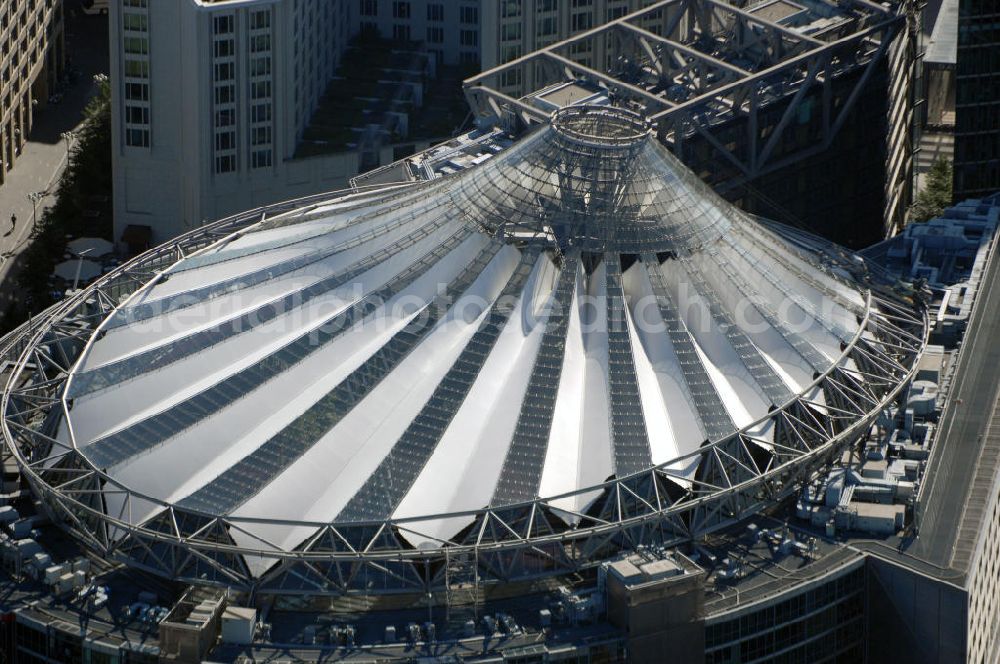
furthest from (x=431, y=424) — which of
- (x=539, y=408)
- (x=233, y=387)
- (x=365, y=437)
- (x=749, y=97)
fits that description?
(x=749, y=97)

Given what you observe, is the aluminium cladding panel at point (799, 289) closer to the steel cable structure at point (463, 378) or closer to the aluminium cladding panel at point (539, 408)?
the steel cable structure at point (463, 378)

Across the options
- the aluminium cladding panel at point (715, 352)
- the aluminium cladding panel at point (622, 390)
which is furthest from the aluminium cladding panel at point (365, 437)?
the aluminium cladding panel at point (715, 352)

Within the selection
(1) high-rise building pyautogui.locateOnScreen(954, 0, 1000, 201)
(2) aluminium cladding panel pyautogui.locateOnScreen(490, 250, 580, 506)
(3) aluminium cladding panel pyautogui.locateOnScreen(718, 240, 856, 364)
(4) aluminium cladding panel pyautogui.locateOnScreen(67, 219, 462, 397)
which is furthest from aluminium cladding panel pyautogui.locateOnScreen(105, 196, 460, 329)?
(1) high-rise building pyautogui.locateOnScreen(954, 0, 1000, 201)

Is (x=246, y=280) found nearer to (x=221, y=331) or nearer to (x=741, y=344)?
(x=221, y=331)

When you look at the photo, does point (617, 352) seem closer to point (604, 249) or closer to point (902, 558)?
point (604, 249)

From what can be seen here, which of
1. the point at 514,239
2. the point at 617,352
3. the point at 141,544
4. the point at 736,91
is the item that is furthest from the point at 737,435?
the point at 736,91

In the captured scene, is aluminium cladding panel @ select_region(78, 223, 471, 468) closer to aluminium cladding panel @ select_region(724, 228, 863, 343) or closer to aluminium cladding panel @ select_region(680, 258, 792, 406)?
aluminium cladding panel @ select_region(680, 258, 792, 406)
